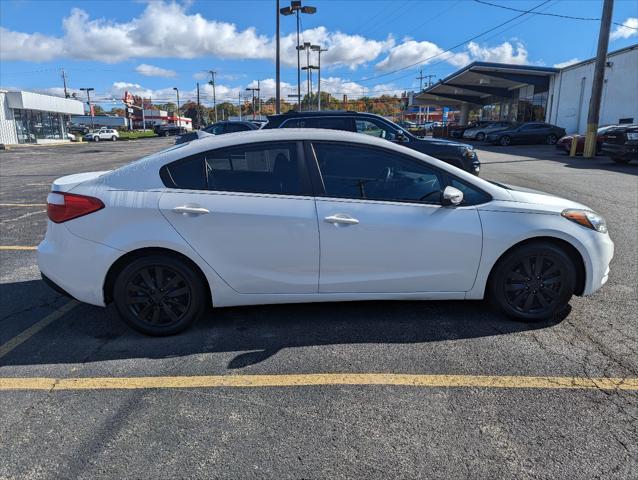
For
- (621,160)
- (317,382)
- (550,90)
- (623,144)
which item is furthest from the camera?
(550,90)

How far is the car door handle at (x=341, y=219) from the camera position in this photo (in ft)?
12.3

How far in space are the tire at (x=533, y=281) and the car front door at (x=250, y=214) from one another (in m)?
1.52

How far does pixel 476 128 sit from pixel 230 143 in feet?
132

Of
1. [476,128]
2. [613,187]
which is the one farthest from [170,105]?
[613,187]

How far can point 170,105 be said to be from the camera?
17000cm

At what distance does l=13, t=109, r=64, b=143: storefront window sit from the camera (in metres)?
45.3

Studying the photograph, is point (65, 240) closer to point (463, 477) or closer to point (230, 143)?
point (230, 143)

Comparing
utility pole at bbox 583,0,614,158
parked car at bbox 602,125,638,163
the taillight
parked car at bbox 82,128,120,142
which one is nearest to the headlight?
the taillight

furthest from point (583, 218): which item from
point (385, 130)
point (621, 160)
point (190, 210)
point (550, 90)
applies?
point (550, 90)

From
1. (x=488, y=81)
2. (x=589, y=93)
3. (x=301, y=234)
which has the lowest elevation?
(x=301, y=234)

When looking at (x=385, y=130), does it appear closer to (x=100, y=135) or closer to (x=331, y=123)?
(x=331, y=123)

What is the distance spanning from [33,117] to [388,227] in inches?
2096

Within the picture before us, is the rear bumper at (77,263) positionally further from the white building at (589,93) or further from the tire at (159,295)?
the white building at (589,93)

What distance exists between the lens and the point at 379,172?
157 inches
